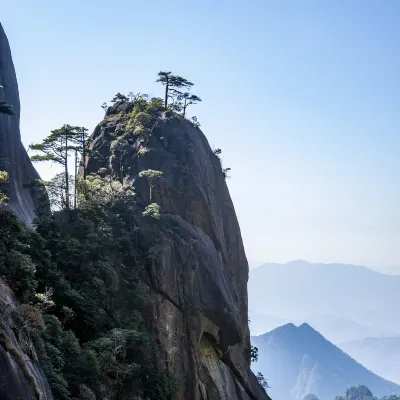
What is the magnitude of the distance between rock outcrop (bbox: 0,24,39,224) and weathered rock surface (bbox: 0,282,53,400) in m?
17.4

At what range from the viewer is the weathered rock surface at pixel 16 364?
1310 cm

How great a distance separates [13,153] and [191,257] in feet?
47.2

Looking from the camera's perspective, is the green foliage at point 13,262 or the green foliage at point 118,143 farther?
the green foliage at point 118,143

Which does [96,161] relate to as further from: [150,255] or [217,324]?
[217,324]

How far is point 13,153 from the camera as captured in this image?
3656 cm

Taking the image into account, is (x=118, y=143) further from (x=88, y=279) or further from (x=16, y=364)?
(x=16, y=364)

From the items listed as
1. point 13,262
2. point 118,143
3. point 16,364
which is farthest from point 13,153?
point 16,364

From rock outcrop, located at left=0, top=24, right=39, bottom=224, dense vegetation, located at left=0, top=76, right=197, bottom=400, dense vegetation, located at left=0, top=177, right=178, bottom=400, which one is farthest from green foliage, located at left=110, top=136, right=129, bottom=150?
rock outcrop, located at left=0, top=24, right=39, bottom=224

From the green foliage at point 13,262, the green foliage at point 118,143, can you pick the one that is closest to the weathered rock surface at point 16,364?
the green foliage at point 13,262

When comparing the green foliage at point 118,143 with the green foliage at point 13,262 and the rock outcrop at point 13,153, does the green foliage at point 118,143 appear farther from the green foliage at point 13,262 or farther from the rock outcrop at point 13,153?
the green foliage at point 13,262

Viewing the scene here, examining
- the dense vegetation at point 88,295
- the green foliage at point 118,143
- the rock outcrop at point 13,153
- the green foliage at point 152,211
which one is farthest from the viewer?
the green foliage at point 118,143

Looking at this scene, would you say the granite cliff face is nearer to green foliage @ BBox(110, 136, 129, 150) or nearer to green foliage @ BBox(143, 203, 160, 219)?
green foliage @ BBox(110, 136, 129, 150)

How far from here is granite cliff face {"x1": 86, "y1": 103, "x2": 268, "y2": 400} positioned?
32812 mm

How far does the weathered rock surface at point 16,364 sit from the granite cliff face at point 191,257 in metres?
15.1
